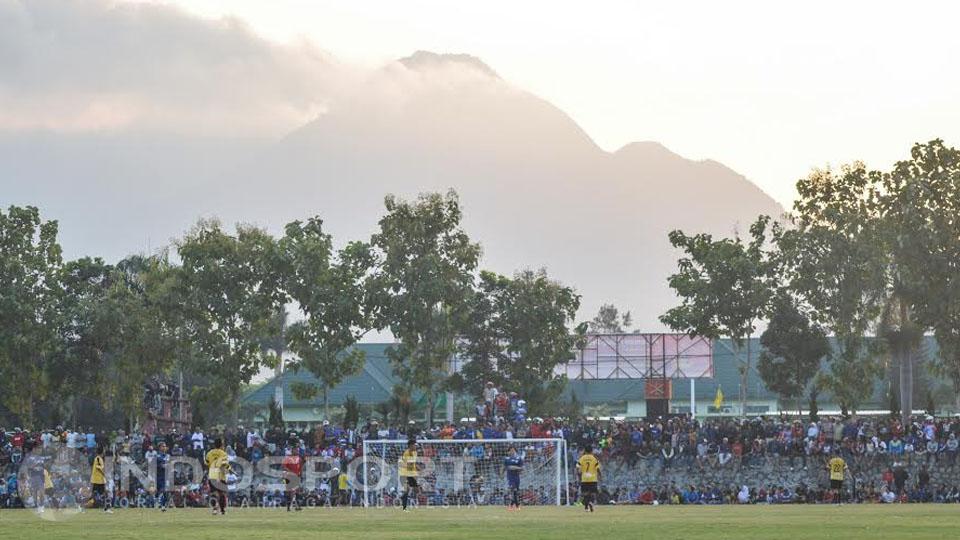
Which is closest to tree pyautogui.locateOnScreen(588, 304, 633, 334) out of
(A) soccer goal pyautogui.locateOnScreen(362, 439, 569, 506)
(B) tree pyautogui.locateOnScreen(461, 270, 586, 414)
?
(B) tree pyautogui.locateOnScreen(461, 270, 586, 414)

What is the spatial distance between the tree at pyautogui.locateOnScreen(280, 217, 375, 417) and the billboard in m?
20.5

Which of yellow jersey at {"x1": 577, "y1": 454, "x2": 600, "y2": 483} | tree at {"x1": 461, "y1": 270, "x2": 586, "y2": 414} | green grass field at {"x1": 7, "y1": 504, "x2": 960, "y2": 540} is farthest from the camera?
tree at {"x1": 461, "y1": 270, "x2": 586, "y2": 414}

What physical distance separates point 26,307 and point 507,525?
44.5 meters

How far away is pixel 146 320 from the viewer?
83062 mm

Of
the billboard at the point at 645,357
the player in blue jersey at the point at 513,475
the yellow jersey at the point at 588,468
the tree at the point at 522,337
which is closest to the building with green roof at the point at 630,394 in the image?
the billboard at the point at 645,357

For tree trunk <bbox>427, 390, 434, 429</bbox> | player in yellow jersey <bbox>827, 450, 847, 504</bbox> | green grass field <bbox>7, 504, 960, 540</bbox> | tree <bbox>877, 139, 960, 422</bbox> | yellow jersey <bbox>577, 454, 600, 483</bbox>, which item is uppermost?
tree <bbox>877, 139, 960, 422</bbox>

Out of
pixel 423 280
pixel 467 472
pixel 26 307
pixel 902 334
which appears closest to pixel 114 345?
pixel 26 307

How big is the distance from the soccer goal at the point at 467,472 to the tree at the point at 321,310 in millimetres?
14333

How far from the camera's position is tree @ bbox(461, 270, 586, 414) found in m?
90.2

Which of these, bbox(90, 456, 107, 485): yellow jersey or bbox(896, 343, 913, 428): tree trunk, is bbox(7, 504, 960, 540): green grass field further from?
bbox(896, 343, 913, 428): tree trunk

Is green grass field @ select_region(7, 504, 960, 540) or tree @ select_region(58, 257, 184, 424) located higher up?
tree @ select_region(58, 257, 184, 424)

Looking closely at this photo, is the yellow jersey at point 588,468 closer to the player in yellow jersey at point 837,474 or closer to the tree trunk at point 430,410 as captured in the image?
the player in yellow jersey at point 837,474

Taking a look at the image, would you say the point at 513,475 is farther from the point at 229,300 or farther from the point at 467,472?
the point at 229,300

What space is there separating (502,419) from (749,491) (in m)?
11.5
